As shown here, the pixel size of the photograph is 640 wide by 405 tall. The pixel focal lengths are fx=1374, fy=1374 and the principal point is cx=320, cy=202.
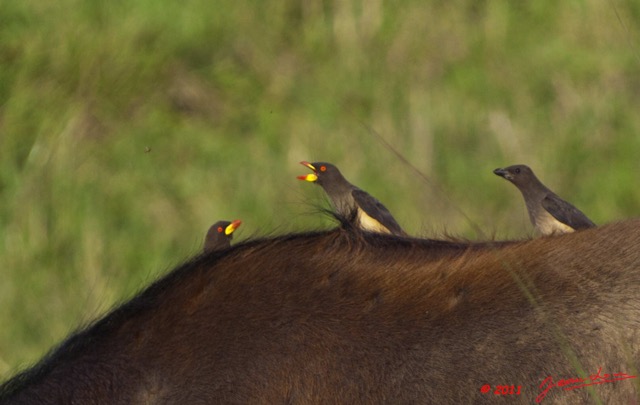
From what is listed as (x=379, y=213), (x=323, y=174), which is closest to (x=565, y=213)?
(x=379, y=213)

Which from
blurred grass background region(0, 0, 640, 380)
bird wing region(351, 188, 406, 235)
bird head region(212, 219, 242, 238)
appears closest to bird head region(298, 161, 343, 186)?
bird wing region(351, 188, 406, 235)

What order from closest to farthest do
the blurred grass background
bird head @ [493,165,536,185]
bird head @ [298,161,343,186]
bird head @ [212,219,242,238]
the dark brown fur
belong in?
the dark brown fur, bird head @ [212,219,242,238], bird head @ [493,165,536,185], bird head @ [298,161,343,186], the blurred grass background

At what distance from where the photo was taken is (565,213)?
5.30 meters

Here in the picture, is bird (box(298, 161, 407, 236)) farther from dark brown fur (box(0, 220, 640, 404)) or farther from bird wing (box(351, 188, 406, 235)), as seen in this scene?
dark brown fur (box(0, 220, 640, 404))

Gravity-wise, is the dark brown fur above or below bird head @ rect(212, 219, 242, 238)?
above

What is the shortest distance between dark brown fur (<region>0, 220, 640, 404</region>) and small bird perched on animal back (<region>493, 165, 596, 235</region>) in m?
2.18

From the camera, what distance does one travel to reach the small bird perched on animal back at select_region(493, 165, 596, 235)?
5.22 m

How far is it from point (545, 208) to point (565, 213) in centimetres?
25

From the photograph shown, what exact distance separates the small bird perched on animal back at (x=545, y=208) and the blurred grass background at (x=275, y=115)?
1456 millimetres

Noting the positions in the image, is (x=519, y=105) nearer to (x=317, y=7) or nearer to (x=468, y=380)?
(x=317, y=7)

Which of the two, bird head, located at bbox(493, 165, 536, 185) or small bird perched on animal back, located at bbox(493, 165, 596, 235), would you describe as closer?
small bird perched on animal back, located at bbox(493, 165, 596, 235)

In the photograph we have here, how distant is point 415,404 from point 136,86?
6.10 meters

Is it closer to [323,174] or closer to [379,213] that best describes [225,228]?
[379,213]

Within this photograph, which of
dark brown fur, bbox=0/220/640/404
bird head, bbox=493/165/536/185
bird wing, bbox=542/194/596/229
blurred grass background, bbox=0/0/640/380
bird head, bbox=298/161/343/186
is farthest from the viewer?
blurred grass background, bbox=0/0/640/380
